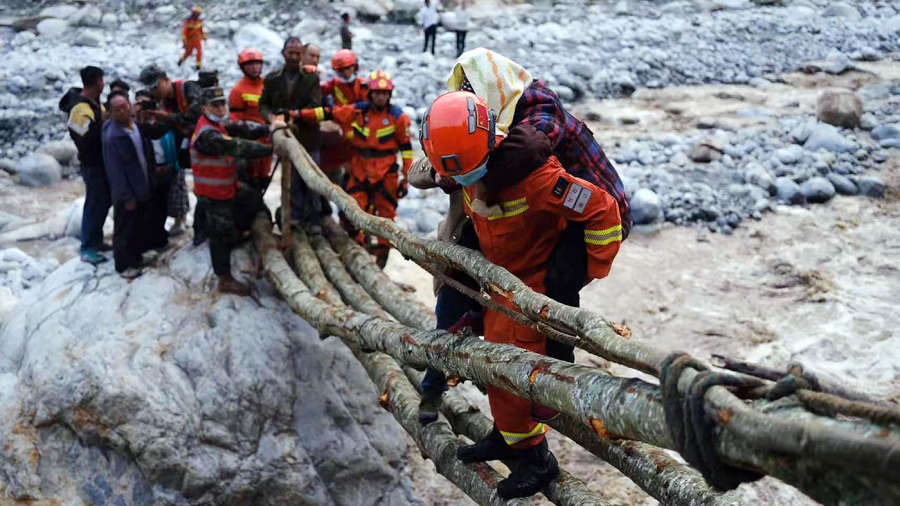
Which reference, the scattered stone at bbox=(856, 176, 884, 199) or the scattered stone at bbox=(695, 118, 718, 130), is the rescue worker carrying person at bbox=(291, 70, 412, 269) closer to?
the scattered stone at bbox=(856, 176, 884, 199)

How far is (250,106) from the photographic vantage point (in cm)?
595

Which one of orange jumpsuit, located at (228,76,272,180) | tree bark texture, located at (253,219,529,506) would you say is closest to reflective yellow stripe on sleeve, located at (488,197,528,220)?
tree bark texture, located at (253,219,529,506)

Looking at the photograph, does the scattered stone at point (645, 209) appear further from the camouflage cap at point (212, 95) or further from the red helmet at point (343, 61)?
the camouflage cap at point (212, 95)

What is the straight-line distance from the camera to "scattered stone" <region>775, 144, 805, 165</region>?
9.88 metres

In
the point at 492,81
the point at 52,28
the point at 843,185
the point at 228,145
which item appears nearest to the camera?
the point at 492,81

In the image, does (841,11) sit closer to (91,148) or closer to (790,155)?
(790,155)

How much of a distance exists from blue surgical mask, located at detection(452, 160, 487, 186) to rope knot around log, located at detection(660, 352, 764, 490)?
1.15 meters

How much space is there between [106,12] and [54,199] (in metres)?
9.01

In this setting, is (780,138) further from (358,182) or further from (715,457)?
(715,457)

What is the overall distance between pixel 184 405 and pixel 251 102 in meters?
2.30

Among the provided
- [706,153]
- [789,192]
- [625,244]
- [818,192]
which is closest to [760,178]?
[789,192]

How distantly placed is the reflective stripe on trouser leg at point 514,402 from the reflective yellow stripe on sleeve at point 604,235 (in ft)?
1.40

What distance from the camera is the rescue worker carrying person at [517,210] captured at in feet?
8.92

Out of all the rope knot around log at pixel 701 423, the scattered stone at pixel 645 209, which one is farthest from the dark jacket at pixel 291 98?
the rope knot around log at pixel 701 423
